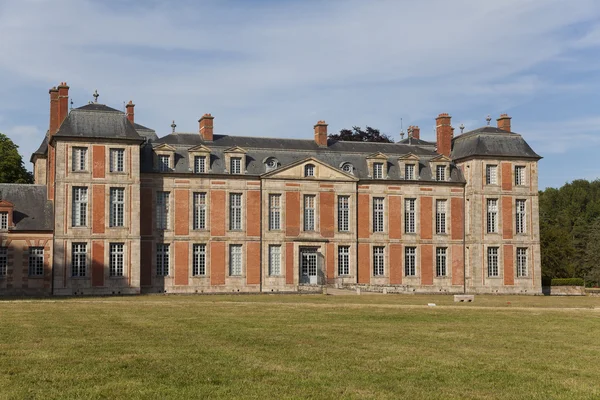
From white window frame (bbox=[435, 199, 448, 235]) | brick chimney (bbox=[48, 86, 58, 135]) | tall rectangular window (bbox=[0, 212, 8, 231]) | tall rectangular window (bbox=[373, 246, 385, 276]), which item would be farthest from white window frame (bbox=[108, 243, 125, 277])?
white window frame (bbox=[435, 199, 448, 235])

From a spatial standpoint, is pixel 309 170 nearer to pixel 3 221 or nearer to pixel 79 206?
pixel 79 206

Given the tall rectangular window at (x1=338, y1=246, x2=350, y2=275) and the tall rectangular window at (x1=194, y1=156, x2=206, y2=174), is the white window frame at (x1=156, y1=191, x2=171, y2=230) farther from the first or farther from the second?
the tall rectangular window at (x1=338, y1=246, x2=350, y2=275)

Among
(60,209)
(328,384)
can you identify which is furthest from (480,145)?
(328,384)

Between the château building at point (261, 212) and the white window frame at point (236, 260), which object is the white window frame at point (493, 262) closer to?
the château building at point (261, 212)

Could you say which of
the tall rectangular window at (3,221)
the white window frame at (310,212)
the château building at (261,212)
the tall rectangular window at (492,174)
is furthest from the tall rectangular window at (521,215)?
the tall rectangular window at (3,221)

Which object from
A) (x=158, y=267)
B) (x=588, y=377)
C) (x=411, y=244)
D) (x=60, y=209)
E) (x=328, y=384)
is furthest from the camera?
(x=411, y=244)

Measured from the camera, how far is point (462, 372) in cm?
1267

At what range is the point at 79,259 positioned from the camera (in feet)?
137

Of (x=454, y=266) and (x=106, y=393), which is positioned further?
(x=454, y=266)

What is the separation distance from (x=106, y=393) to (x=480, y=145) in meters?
40.2

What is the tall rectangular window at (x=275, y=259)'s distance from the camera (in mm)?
46156

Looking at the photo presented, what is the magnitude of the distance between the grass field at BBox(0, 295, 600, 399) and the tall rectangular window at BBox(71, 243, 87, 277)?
724 inches

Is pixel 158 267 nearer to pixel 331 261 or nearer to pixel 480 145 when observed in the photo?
pixel 331 261

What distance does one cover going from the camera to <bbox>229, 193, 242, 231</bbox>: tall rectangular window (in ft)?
150
